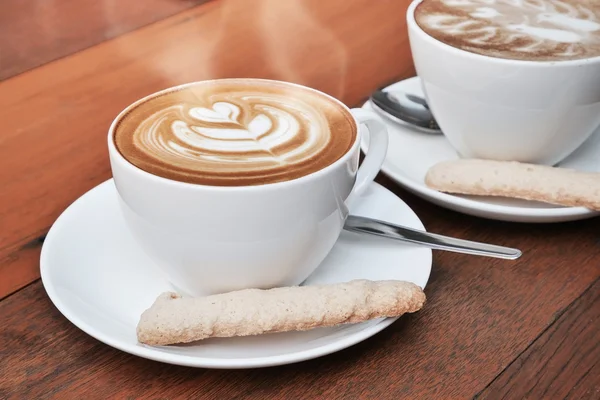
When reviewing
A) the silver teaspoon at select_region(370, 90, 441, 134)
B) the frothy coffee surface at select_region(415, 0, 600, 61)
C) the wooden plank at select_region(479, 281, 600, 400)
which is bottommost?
the wooden plank at select_region(479, 281, 600, 400)

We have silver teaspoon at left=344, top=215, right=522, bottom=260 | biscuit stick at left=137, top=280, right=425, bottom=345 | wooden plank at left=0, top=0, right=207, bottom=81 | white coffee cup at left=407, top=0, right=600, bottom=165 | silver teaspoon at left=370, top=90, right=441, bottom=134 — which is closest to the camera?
biscuit stick at left=137, top=280, right=425, bottom=345

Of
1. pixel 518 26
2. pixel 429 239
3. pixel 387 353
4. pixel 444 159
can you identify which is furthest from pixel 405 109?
pixel 387 353

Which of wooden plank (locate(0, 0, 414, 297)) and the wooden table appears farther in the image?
wooden plank (locate(0, 0, 414, 297))

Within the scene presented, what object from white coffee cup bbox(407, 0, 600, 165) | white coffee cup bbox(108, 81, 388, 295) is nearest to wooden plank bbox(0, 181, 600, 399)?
white coffee cup bbox(108, 81, 388, 295)

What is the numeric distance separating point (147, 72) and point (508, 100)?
2.32 ft

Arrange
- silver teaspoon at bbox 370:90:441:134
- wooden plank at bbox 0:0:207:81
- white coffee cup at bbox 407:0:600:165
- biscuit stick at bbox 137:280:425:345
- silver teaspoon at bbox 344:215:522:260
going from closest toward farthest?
biscuit stick at bbox 137:280:425:345
silver teaspoon at bbox 344:215:522:260
white coffee cup at bbox 407:0:600:165
silver teaspoon at bbox 370:90:441:134
wooden plank at bbox 0:0:207:81

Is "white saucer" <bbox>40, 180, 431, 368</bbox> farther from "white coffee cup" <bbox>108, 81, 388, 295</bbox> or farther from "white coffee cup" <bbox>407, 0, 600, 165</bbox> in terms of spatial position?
"white coffee cup" <bbox>407, 0, 600, 165</bbox>

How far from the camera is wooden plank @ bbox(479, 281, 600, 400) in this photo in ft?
2.33

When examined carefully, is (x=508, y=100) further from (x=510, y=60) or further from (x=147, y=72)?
(x=147, y=72)

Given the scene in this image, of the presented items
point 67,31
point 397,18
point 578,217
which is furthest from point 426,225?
point 67,31

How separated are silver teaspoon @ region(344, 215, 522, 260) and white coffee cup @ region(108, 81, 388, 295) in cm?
9

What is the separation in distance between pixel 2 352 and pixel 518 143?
755 millimetres

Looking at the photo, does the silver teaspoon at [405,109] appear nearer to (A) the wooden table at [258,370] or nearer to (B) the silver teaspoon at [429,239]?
(A) the wooden table at [258,370]

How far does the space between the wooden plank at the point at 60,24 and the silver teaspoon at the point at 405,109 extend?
2.10 feet
